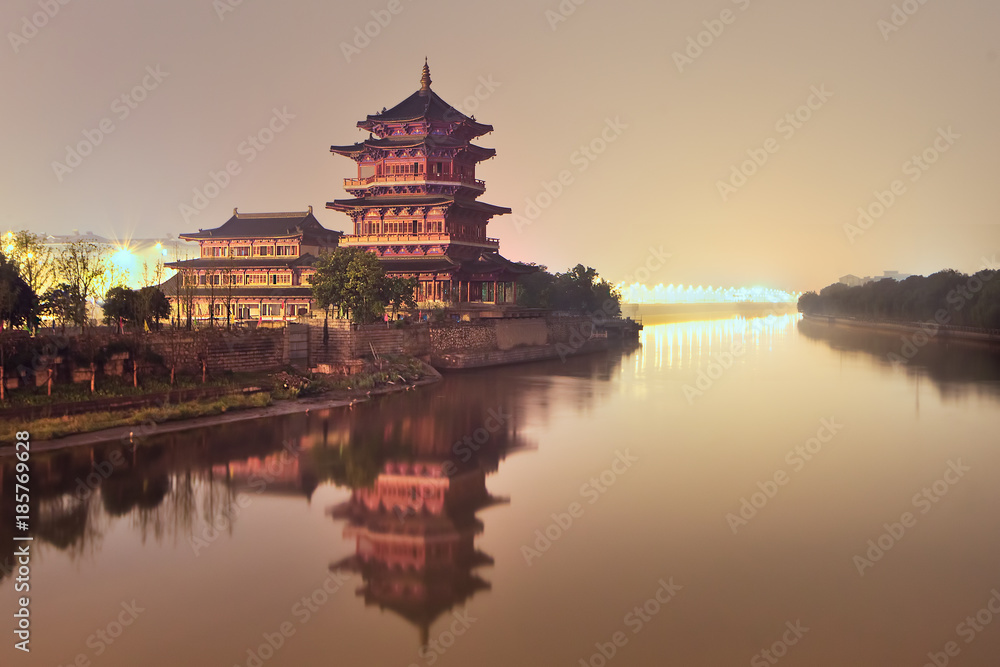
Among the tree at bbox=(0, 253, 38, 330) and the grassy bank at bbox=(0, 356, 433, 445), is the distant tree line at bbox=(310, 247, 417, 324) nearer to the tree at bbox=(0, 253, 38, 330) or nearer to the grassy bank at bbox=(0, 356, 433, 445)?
the grassy bank at bbox=(0, 356, 433, 445)

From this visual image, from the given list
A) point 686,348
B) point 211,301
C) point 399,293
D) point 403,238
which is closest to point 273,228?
point 403,238

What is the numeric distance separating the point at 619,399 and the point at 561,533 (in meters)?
27.5

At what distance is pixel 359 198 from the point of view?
69.4 metres

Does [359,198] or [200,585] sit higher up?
[359,198]

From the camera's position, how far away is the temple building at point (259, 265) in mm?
71562

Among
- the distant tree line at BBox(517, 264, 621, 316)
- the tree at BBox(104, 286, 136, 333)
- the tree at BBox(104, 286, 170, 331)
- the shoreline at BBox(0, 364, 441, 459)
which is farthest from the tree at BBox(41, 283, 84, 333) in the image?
the distant tree line at BBox(517, 264, 621, 316)

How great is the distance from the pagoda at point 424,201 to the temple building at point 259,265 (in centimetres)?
712

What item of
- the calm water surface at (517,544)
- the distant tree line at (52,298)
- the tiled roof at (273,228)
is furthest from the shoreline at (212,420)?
the tiled roof at (273,228)

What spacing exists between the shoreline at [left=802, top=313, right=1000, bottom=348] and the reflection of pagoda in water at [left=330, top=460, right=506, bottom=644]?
78725mm

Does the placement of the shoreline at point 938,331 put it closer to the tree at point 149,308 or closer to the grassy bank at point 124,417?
the grassy bank at point 124,417

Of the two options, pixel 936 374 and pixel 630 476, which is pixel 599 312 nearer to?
pixel 936 374

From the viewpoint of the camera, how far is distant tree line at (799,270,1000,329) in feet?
296

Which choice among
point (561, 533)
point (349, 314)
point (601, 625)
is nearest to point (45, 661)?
point (601, 625)

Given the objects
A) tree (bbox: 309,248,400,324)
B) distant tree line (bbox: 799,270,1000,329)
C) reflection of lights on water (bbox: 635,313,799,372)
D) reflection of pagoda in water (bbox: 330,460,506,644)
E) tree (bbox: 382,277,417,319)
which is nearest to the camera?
reflection of pagoda in water (bbox: 330,460,506,644)
